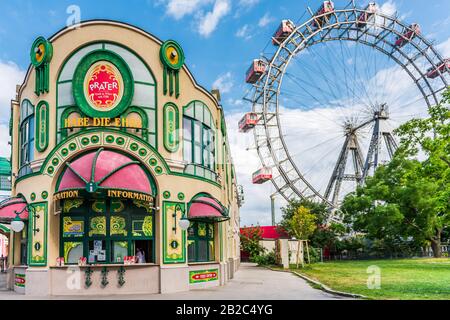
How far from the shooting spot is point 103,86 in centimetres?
1923

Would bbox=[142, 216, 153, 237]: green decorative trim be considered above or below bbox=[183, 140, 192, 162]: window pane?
below

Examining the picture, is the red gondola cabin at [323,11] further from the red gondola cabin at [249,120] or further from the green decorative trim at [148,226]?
the green decorative trim at [148,226]

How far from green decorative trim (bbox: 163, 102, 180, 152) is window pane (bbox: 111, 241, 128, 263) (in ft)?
13.3

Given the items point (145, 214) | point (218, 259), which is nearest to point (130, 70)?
point (145, 214)

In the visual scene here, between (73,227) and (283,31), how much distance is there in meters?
32.4

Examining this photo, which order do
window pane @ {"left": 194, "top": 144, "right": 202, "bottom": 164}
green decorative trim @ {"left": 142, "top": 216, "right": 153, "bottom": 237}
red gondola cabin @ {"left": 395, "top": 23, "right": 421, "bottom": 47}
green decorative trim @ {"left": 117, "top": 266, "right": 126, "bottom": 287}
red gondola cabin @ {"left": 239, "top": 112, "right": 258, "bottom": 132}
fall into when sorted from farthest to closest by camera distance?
1. red gondola cabin @ {"left": 395, "top": 23, "right": 421, "bottom": 47}
2. red gondola cabin @ {"left": 239, "top": 112, "right": 258, "bottom": 132}
3. window pane @ {"left": 194, "top": 144, "right": 202, "bottom": 164}
4. green decorative trim @ {"left": 142, "top": 216, "right": 153, "bottom": 237}
5. green decorative trim @ {"left": 117, "top": 266, "right": 126, "bottom": 287}

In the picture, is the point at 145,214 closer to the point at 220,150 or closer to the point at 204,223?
the point at 204,223

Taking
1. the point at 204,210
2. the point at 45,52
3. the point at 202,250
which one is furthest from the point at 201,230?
the point at 45,52

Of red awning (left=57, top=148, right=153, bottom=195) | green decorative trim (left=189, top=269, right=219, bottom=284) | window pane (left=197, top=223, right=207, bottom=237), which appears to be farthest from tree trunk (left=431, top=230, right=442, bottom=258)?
red awning (left=57, top=148, right=153, bottom=195)

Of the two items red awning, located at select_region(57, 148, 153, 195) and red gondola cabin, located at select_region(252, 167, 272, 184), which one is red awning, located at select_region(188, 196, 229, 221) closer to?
red awning, located at select_region(57, 148, 153, 195)

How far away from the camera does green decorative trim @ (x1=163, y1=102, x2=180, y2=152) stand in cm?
1964

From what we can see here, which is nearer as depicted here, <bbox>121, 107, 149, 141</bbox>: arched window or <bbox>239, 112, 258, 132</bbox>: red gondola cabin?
<bbox>121, 107, 149, 141</bbox>: arched window

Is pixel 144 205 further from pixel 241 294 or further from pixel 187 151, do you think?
pixel 241 294

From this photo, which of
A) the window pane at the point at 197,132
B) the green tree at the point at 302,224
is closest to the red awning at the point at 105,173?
the window pane at the point at 197,132
